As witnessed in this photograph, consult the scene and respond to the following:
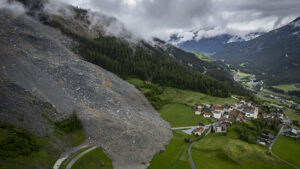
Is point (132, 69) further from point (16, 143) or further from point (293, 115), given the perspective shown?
point (293, 115)

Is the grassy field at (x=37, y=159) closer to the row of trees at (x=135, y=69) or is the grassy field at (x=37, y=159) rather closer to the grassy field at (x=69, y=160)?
the grassy field at (x=69, y=160)

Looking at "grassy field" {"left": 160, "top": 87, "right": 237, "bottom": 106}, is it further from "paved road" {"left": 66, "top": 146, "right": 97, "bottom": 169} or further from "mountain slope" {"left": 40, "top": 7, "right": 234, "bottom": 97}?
"paved road" {"left": 66, "top": 146, "right": 97, "bottom": 169}

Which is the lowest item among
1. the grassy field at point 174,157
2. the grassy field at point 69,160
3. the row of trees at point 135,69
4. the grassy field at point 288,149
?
the grassy field at point 174,157

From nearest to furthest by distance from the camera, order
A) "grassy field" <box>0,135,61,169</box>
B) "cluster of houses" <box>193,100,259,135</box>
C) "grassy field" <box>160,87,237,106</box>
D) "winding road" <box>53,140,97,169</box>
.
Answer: "grassy field" <box>0,135,61,169</box> < "winding road" <box>53,140,97,169</box> < "cluster of houses" <box>193,100,259,135</box> < "grassy field" <box>160,87,237,106</box>

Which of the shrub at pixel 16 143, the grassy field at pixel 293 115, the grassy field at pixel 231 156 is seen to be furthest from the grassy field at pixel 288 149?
the shrub at pixel 16 143

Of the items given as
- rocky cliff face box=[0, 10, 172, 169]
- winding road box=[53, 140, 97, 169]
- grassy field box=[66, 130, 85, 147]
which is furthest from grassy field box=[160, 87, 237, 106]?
winding road box=[53, 140, 97, 169]


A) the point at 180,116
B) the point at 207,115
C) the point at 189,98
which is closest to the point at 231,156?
the point at 207,115

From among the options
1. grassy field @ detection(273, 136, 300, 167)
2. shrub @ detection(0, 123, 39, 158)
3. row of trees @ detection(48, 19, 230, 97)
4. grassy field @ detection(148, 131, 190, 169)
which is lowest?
grassy field @ detection(148, 131, 190, 169)
